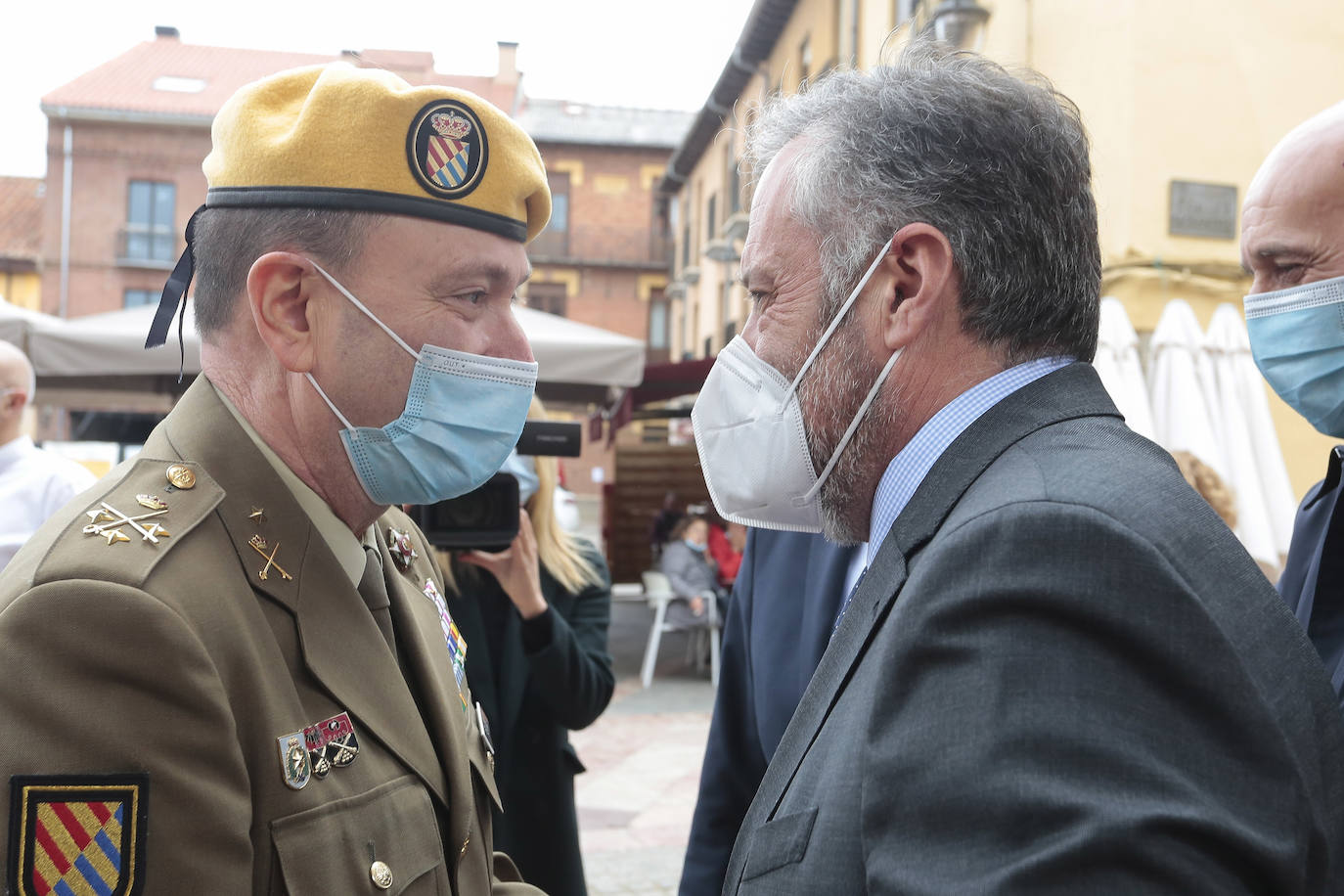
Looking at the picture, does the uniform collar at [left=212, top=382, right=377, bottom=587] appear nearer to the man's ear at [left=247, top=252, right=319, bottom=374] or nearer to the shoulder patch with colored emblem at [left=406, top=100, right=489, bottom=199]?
the man's ear at [left=247, top=252, right=319, bottom=374]

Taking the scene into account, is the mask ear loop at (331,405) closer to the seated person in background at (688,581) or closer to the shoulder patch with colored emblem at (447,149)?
the shoulder patch with colored emblem at (447,149)

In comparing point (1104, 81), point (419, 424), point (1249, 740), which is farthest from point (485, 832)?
point (1104, 81)

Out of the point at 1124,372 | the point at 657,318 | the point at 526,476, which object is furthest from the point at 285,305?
the point at 657,318

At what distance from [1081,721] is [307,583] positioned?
3.37 feet

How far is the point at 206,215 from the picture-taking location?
5.43 ft

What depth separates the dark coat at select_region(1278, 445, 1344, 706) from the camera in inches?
82.7

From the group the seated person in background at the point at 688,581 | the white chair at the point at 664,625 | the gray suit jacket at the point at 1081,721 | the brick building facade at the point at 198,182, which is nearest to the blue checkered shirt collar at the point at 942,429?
the gray suit jacket at the point at 1081,721

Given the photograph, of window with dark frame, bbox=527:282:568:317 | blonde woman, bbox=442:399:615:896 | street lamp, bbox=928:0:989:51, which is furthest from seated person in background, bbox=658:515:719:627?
window with dark frame, bbox=527:282:568:317

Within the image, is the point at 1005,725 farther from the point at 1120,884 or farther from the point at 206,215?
the point at 206,215

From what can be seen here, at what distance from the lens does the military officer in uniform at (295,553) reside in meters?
1.20

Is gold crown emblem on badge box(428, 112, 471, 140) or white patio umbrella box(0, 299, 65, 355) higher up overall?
gold crown emblem on badge box(428, 112, 471, 140)

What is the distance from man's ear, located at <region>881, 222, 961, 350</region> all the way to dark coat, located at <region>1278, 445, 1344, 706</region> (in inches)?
47.1

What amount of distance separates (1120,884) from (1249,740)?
18cm

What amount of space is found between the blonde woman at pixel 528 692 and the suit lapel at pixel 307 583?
1286 mm
